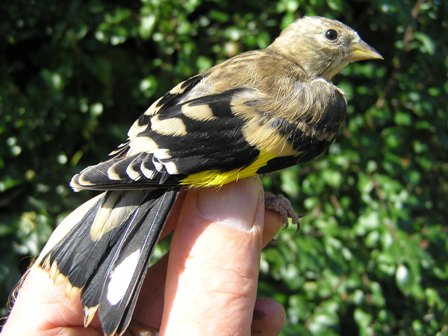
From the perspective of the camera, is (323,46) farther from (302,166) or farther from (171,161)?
(171,161)

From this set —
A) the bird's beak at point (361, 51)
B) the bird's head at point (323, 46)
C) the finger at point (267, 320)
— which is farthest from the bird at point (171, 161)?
the bird's beak at point (361, 51)

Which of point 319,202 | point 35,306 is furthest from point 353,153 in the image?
point 35,306

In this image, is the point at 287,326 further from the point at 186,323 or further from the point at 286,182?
the point at 186,323

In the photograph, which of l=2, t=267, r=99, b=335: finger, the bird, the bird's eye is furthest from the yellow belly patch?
the bird's eye

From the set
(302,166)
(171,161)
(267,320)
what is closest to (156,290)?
(267,320)

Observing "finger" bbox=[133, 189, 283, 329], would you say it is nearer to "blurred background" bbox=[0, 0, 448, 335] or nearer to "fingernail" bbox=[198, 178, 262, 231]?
"fingernail" bbox=[198, 178, 262, 231]

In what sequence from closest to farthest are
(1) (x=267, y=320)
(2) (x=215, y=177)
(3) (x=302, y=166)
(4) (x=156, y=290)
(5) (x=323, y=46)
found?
(2) (x=215, y=177), (1) (x=267, y=320), (4) (x=156, y=290), (5) (x=323, y=46), (3) (x=302, y=166)

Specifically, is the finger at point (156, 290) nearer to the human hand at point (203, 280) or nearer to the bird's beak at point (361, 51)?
the human hand at point (203, 280)
